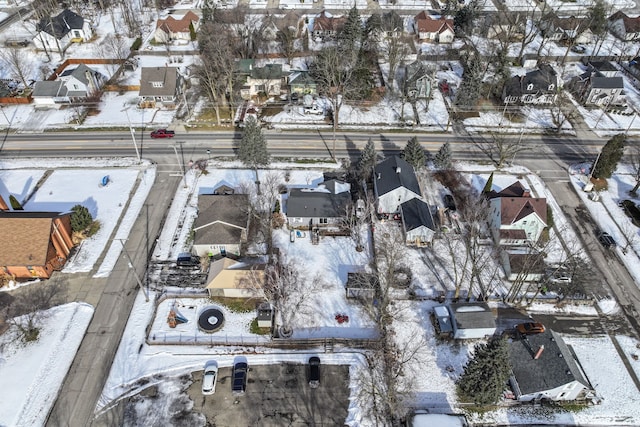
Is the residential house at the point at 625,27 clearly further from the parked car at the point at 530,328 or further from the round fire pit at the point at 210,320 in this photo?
the round fire pit at the point at 210,320

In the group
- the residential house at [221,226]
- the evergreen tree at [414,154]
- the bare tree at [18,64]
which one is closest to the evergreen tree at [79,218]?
the residential house at [221,226]

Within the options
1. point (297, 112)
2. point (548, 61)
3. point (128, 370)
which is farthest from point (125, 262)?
point (548, 61)

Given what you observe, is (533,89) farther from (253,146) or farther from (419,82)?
(253,146)

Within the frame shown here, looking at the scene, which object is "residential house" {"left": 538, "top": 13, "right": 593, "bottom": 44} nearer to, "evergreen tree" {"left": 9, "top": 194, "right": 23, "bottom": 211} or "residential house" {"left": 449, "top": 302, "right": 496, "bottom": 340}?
"residential house" {"left": 449, "top": 302, "right": 496, "bottom": 340}

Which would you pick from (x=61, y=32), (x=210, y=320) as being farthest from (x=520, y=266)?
(x=61, y=32)

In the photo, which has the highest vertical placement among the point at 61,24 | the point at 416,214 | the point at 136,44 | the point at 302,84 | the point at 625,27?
the point at 625,27

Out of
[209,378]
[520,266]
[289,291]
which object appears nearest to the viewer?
[209,378]

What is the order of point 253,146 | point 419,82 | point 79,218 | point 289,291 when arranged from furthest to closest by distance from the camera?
1. point 419,82
2. point 253,146
3. point 79,218
4. point 289,291

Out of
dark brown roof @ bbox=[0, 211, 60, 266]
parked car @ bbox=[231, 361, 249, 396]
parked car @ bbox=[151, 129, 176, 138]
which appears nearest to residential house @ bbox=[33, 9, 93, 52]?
parked car @ bbox=[151, 129, 176, 138]
